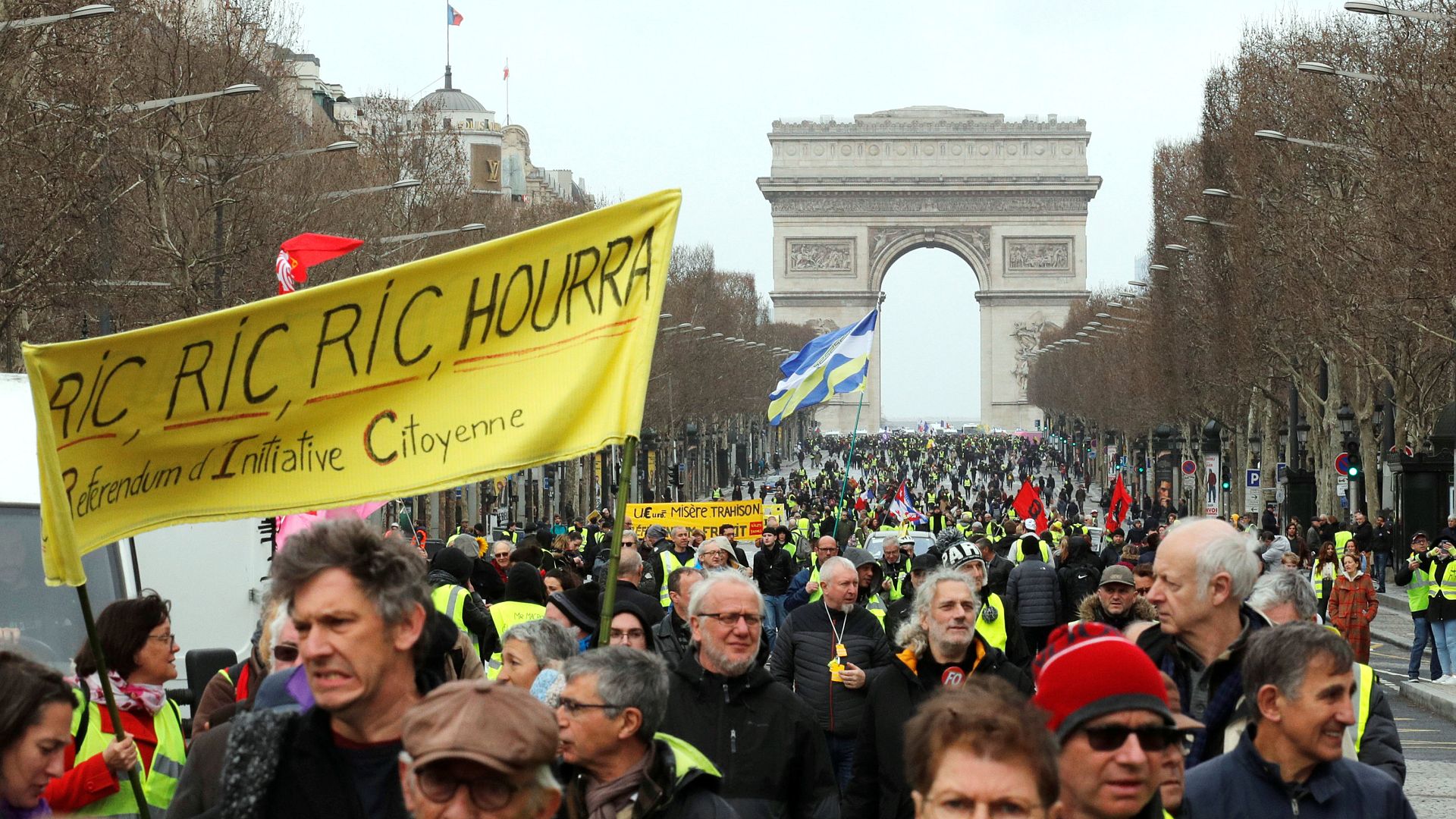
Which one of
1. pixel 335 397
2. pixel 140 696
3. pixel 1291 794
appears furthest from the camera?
pixel 140 696

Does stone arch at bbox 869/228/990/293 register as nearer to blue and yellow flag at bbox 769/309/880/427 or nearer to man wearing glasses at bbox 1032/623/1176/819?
blue and yellow flag at bbox 769/309/880/427

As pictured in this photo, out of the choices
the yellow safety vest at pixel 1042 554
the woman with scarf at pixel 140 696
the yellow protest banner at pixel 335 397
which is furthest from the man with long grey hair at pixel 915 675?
the yellow safety vest at pixel 1042 554

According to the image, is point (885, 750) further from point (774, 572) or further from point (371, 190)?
point (371, 190)

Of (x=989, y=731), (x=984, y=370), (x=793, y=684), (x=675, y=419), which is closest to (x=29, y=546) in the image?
(x=793, y=684)

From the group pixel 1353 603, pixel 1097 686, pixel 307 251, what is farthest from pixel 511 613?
pixel 307 251

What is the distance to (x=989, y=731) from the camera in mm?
3631

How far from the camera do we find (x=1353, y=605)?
18562 mm

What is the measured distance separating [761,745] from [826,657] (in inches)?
108

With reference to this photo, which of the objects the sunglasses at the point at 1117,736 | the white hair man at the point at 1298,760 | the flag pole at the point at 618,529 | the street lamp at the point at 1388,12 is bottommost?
the white hair man at the point at 1298,760

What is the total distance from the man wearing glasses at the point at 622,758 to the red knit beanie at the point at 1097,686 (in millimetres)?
982

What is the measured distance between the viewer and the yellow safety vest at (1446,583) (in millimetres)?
19891

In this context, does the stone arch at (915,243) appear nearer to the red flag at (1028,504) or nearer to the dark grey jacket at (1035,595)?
the red flag at (1028,504)

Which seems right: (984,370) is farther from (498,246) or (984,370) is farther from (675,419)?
(498,246)

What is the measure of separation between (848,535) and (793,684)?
1916 cm
